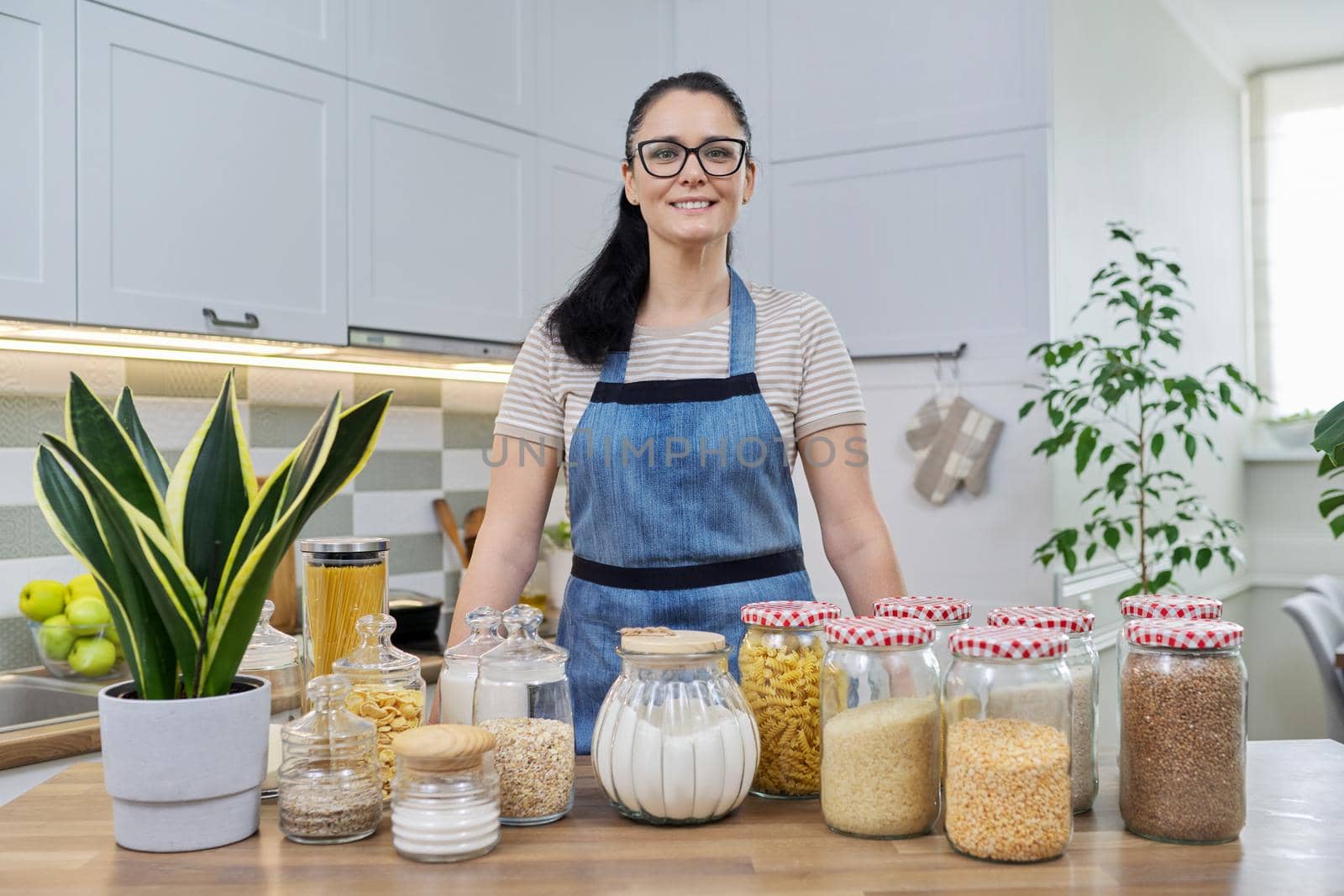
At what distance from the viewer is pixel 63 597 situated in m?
2.20

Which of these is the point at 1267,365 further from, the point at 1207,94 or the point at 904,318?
the point at 904,318

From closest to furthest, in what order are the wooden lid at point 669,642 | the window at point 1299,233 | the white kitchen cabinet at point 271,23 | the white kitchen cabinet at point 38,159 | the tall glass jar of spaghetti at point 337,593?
the wooden lid at point 669,642, the tall glass jar of spaghetti at point 337,593, the white kitchen cabinet at point 38,159, the white kitchen cabinet at point 271,23, the window at point 1299,233

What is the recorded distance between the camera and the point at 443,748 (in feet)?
2.94

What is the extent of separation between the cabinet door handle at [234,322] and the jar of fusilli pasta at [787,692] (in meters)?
1.53

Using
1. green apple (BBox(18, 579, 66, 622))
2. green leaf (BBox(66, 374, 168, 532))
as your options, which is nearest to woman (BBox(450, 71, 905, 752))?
green leaf (BBox(66, 374, 168, 532))

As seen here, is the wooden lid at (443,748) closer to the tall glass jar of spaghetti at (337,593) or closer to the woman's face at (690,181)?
the tall glass jar of spaghetti at (337,593)

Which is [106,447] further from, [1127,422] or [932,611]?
[1127,422]

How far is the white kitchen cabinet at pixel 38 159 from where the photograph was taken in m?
Result: 1.92

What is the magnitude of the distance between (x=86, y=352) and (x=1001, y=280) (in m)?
2.11

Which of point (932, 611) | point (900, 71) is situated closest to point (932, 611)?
point (932, 611)

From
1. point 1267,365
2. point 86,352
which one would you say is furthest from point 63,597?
point 1267,365

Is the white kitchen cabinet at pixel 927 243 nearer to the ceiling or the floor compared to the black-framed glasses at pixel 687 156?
nearer to the ceiling

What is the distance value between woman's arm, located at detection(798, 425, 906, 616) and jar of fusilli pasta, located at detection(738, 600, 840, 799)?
39 centimetres

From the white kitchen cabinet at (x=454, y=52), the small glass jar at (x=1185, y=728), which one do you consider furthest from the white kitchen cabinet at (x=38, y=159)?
Answer: the small glass jar at (x=1185, y=728)
